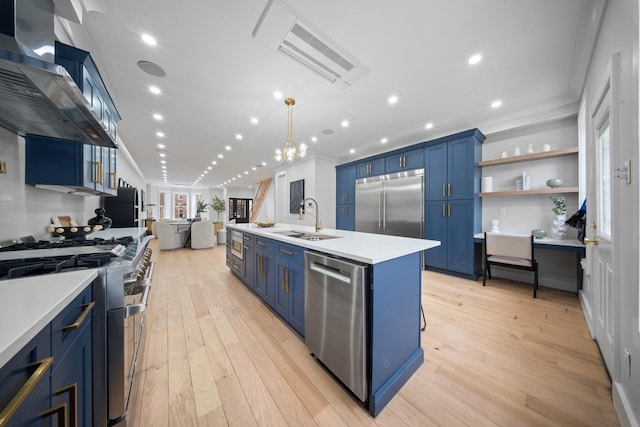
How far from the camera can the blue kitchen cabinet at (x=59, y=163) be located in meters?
1.66

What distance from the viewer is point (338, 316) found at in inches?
54.6

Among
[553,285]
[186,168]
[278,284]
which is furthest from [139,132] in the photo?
[553,285]

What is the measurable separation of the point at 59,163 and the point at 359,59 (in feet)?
9.31

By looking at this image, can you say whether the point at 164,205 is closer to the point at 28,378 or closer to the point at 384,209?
the point at 384,209

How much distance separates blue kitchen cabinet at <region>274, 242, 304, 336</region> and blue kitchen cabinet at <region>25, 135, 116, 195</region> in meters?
1.83

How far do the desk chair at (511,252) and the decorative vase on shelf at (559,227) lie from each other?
564 mm

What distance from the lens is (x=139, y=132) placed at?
4277 mm

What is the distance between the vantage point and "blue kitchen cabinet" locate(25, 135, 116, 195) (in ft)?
5.43

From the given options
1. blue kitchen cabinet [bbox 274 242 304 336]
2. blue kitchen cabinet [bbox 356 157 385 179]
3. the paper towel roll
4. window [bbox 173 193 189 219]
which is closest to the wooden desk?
the paper towel roll

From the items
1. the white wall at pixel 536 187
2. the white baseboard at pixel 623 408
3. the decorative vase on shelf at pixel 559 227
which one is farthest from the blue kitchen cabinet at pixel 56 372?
the white wall at pixel 536 187

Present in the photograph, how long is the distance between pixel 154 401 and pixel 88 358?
2.12 feet

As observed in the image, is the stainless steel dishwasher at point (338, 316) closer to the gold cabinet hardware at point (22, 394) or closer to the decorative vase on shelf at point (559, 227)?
the gold cabinet hardware at point (22, 394)

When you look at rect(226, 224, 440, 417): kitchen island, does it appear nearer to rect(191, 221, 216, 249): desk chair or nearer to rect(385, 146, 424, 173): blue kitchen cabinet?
rect(385, 146, 424, 173): blue kitchen cabinet

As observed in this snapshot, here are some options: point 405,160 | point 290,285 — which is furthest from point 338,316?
point 405,160
